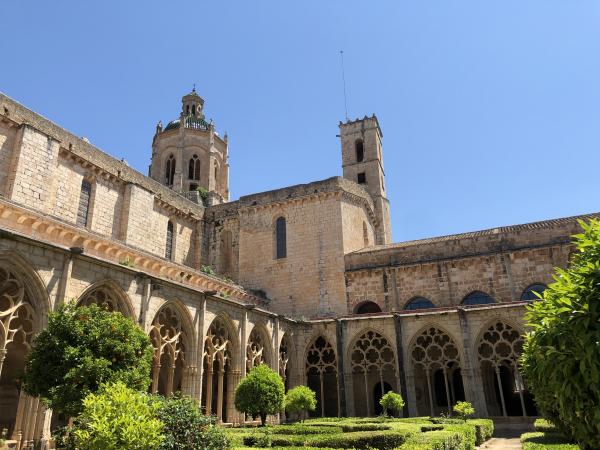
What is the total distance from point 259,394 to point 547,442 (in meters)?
7.70

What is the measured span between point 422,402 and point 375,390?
230cm

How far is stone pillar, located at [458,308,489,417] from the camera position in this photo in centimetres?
A: 1939

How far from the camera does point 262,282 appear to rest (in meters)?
28.3

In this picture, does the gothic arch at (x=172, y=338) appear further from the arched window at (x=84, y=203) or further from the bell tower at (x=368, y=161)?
the bell tower at (x=368, y=161)

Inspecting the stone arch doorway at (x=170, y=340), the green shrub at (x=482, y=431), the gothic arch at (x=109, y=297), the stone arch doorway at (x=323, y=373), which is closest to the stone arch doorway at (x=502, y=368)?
the green shrub at (x=482, y=431)

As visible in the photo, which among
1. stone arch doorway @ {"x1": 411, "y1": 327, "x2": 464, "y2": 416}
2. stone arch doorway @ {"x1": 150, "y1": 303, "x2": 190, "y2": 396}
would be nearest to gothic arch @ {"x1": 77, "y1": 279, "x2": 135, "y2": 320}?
stone arch doorway @ {"x1": 150, "y1": 303, "x2": 190, "y2": 396}

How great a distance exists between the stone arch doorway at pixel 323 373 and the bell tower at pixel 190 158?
16043 millimetres

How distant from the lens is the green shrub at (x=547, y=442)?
9469 mm

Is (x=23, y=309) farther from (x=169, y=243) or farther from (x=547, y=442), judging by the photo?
(x=169, y=243)

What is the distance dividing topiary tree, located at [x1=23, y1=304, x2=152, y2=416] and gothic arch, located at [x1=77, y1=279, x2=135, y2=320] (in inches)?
102

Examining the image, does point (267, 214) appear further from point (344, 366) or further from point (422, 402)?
point (422, 402)

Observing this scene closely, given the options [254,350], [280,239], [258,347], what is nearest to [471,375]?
[258,347]

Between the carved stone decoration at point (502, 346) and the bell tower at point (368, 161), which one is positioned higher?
the bell tower at point (368, 161)

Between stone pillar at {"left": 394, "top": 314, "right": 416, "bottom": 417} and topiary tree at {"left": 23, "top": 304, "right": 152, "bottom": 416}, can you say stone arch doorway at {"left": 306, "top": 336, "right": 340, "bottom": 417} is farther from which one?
topiary tree at {"left": 23, "top": 304, "right": 152, "bottom": 416}
